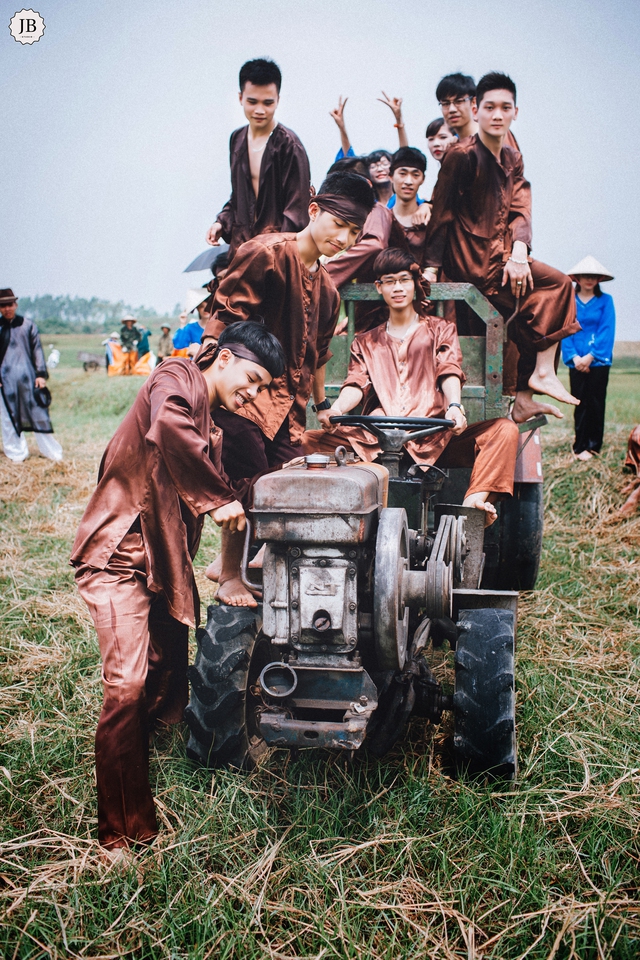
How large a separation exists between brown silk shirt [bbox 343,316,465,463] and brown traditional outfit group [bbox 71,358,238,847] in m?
1.26

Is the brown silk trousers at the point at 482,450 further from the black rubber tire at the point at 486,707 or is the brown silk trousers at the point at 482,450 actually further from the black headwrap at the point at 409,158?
the black headwrap at the point at 409,158


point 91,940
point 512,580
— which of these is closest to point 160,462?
point 91,940

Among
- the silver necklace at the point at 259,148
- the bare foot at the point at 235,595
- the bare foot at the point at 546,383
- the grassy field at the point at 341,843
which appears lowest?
the grassy field at the point at 341,843

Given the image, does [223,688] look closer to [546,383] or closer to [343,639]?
[343,639]

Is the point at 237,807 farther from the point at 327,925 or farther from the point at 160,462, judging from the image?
the point at 160,462

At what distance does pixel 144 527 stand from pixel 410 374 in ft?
5.60

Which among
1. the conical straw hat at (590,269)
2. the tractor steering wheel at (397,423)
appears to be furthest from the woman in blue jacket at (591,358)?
the tractor steering wheel at (397,423)

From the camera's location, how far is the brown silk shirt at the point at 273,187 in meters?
3.65

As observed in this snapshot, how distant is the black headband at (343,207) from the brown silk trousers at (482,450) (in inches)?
41.7

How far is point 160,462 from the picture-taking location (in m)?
2.34

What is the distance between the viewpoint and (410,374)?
3.65 metres

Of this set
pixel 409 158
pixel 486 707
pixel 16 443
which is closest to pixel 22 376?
pixel 16 443

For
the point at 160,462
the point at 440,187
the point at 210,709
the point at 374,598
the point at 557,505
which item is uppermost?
the point at 440,187

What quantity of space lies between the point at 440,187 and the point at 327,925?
3571 millimetres
